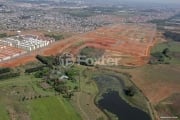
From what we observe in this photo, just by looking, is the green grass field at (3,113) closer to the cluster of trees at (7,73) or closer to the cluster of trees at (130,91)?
the cluster of trees at (7,73)

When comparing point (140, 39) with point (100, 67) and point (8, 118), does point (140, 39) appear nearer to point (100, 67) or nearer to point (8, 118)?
point (100, 67)

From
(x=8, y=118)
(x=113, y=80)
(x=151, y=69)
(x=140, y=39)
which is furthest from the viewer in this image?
(x=140, y=39)

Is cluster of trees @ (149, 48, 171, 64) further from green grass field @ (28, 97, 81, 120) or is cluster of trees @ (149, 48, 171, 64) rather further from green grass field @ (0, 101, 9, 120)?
green grass field @ (0, 101, 9, 120)

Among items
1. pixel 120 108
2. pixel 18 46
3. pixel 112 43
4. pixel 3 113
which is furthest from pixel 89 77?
pixel 112 43

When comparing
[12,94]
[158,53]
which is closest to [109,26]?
[158,53]

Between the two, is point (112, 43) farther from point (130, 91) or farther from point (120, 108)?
point (120, 108)

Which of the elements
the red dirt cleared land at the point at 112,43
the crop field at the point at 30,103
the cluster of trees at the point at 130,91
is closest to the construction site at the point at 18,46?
the red dirt cleared land at the point at 112,43
